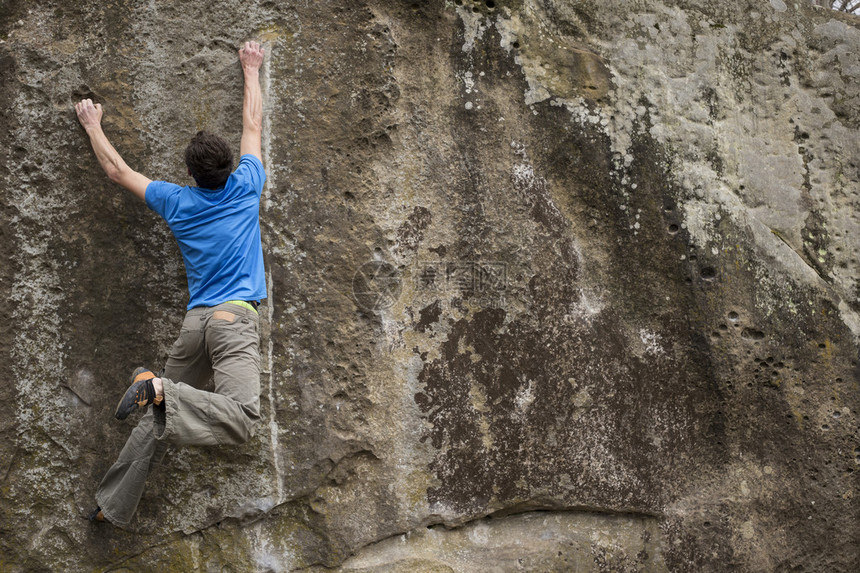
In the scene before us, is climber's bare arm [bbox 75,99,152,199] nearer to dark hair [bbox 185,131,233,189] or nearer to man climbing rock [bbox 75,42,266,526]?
man climbing rock [bbox 75,42,266,526]

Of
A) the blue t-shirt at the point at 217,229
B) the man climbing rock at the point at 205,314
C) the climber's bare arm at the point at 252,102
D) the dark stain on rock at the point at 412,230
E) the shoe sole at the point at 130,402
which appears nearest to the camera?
the shoe sole at the point at 130,402

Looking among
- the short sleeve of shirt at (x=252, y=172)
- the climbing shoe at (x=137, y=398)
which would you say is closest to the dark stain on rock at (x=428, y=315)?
the short sleeve of shirt at (x=252, y=172)

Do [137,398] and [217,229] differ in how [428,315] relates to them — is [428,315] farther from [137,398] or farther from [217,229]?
[137,398]

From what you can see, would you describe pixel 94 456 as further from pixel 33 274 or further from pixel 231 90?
pixel 231 90

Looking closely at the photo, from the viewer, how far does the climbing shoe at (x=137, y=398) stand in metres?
2.83

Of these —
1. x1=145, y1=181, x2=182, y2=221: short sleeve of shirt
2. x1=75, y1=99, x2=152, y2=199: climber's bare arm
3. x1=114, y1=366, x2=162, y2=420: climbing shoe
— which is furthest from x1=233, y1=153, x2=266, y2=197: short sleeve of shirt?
x1=114, y1=366, x2=162, y2=420: climbing shoe

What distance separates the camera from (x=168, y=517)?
10.8 ft

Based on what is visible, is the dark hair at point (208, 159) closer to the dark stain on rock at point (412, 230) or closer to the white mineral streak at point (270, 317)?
the white mineral streak at point (270, 317)

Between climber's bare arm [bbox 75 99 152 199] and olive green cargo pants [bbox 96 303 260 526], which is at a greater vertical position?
climber's bare arm [bbox 75 99 152 199]

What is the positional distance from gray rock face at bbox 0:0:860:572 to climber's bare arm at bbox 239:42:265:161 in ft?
0.22

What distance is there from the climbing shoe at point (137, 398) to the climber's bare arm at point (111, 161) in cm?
73

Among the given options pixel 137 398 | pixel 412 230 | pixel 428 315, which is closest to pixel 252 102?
pixel 412 230

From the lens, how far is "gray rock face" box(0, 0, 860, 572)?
10.8 ft

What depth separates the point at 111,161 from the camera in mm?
3184
